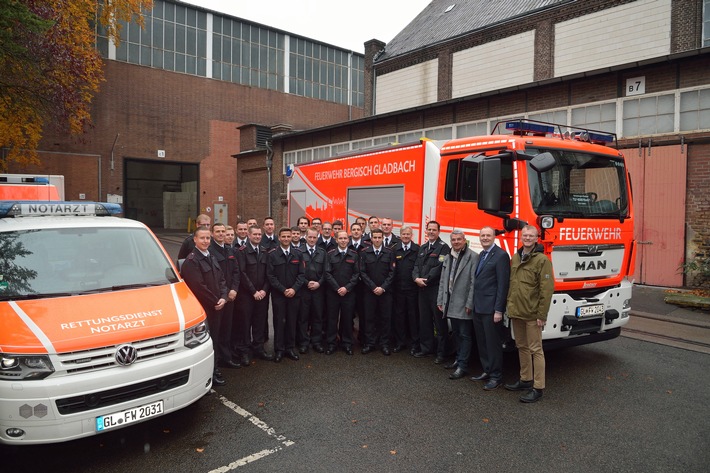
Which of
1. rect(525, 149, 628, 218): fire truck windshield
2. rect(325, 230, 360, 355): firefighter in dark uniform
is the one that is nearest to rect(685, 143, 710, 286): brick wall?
rect(525, 149, 628, 218): fire truck windshield

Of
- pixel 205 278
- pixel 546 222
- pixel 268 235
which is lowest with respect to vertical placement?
pixel 205 278

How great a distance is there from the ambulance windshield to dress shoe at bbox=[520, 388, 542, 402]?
3.88 meters

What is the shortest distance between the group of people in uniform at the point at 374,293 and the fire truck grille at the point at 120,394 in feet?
5.16

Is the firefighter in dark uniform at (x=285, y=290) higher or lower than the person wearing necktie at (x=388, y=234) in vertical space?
lower

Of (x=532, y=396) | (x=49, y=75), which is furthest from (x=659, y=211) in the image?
(x=49, y=75)

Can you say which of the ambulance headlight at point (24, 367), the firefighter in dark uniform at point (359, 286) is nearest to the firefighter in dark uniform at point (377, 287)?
the firefighter in dark uniform at point (359, 286)

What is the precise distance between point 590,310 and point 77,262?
5673mm

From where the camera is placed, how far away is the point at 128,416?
148 inches

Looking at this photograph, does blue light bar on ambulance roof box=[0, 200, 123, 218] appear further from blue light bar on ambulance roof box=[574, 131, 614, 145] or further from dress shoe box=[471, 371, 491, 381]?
blue light bar on ambulance roof box=[574, 131, 614, 145]

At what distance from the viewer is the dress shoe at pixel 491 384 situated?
5479 mm

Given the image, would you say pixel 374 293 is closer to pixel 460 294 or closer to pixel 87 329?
pixel 460 294

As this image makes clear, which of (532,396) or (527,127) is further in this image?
(527,127)

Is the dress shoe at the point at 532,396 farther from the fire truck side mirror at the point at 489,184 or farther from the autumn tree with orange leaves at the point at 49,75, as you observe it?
the autumn tree with orange leaves at the point at 49,75

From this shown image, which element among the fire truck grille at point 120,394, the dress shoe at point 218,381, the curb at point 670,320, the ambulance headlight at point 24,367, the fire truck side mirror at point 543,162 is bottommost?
the dress shoe at point 218,381
